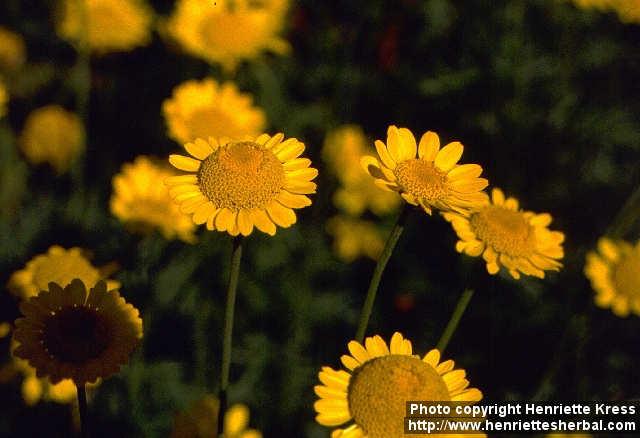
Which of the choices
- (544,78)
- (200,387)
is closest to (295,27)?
(544,78)

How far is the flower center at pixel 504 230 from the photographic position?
1.79m

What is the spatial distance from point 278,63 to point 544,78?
1414 mm

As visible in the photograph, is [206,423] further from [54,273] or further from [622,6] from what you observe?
[622,6]

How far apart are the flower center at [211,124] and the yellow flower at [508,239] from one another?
1.44 m

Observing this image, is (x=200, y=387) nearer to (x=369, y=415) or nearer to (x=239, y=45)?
(x=369, y=415)

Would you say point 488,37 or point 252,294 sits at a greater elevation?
point 488,37

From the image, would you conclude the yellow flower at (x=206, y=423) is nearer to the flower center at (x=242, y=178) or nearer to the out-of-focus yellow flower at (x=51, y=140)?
the flower center at (x=242, y=178)

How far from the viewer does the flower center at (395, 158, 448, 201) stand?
4.98 ft

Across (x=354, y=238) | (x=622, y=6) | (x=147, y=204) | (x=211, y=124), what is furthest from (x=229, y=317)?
(x=622, y=6)

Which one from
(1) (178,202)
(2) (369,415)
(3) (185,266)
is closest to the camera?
(2) (369,415)

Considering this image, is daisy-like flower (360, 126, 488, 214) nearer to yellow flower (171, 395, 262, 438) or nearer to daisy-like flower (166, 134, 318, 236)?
daisy-like flower (166, 134, 318, 236)

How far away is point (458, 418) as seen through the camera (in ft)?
4.79

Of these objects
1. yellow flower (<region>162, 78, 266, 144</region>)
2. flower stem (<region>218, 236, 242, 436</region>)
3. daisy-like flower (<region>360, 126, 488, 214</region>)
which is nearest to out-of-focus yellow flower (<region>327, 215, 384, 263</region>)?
yellow flower (<region>162, 78, 266, 144</region>)

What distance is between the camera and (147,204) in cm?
277
